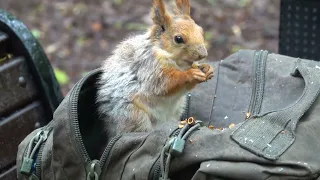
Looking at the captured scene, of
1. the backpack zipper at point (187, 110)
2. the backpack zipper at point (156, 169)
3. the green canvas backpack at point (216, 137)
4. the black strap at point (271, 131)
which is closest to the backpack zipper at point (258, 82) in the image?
the green canvas backpack at point (216, 137)

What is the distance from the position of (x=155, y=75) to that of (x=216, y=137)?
18.2 inches

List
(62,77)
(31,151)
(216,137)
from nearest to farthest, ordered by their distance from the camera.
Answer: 1. (216,137)
2. (31,151)
3. (62,77)

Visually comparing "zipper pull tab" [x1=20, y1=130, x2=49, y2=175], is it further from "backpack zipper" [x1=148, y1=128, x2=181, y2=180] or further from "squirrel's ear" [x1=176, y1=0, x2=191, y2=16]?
"squirrel's ear" [x1=176, y1=0, x2=191, y2=16]

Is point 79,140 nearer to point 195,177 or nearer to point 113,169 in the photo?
point 113,169

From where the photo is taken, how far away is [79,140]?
5.13 ft

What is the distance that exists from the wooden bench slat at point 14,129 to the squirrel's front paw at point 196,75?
2.00 ft

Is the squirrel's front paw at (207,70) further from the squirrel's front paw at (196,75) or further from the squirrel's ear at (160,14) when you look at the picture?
the squirrel's ear at (160,14)

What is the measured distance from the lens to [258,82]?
1.95 metres

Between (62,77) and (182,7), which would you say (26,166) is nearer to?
(182,7)

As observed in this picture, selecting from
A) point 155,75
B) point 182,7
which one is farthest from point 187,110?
point 182,7

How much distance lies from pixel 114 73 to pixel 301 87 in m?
0.61

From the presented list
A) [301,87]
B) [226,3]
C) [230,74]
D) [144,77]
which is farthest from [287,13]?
[226,3]

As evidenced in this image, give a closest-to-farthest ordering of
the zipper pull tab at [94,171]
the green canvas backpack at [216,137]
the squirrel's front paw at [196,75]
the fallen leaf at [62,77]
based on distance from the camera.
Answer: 1. the green canvas backpack at [216,137]
2. the zipper pull tab at [94,171]
3. the squirrel's front paw at [196,75]
4. the fallen leaf at [62,77]

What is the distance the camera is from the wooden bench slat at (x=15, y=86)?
6.23 feet
